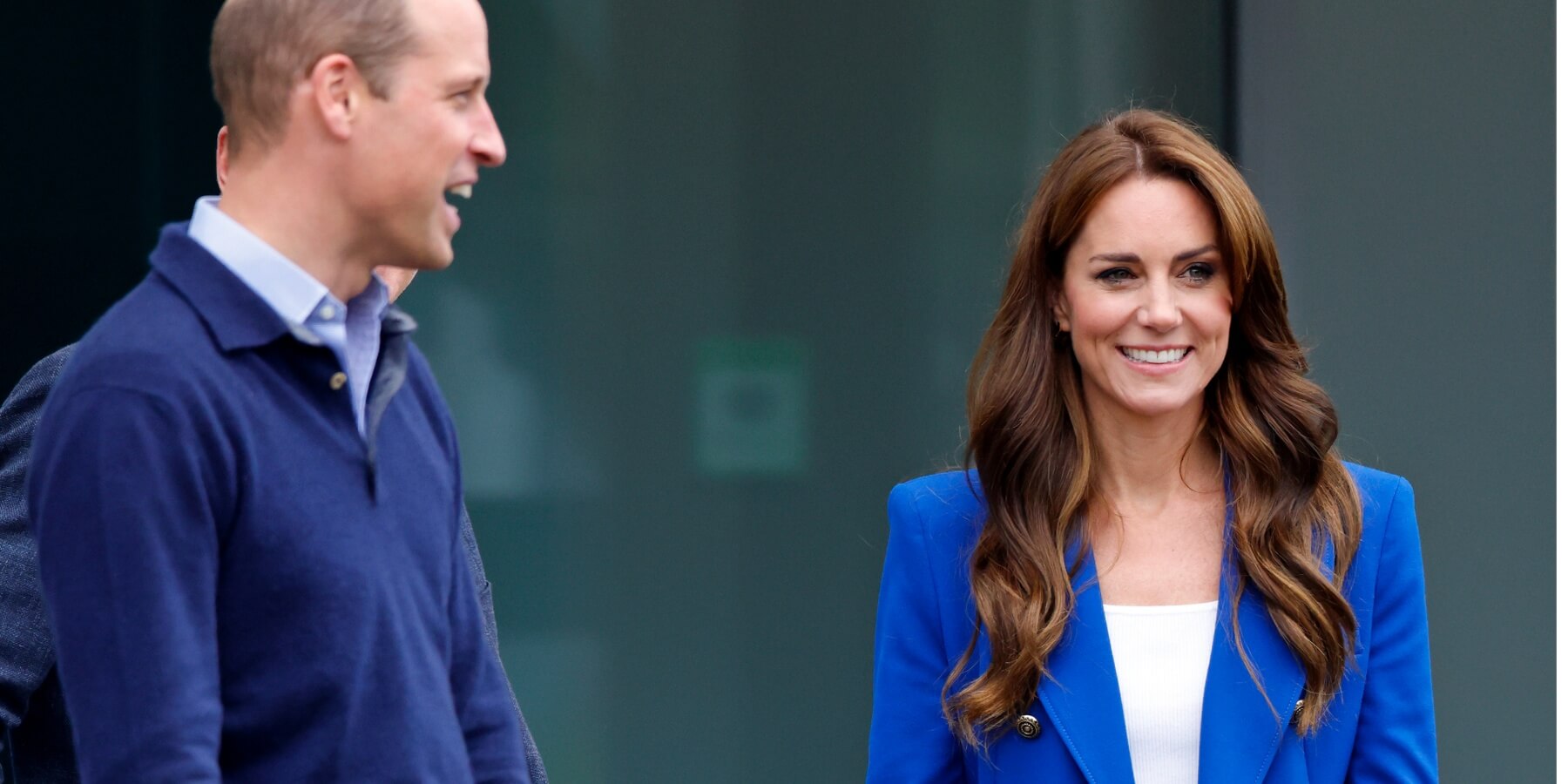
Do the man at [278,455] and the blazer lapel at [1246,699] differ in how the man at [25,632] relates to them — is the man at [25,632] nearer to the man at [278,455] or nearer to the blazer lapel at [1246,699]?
the man at [278,455]

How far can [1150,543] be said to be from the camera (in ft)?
8.99

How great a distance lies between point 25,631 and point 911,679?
1298 millimetres

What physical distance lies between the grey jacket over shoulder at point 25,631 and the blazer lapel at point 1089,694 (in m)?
0.94

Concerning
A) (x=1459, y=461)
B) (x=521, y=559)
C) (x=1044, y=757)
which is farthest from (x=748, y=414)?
(x=1044, y=757)

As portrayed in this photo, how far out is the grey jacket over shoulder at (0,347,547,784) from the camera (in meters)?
2.03

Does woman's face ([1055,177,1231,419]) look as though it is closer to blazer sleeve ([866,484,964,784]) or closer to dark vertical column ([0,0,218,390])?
blazer sleeve ([866,484,964,784])

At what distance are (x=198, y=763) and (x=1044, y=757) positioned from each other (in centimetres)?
152

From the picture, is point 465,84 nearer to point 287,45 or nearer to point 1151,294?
point 287,45

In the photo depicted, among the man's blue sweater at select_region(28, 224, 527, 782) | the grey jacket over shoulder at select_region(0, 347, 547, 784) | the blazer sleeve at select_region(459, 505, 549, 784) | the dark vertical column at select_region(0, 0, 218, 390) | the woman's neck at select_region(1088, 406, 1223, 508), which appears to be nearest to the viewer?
the man's blue sweater at select_region(28, 224, 527, 782)

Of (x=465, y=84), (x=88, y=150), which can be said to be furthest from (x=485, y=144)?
(x=88, y=150)

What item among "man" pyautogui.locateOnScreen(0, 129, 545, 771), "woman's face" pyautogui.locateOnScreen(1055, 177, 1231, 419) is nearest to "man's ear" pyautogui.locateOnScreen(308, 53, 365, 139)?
"man" pyautogui.locateOnScreen(0, 129, 545, 771)

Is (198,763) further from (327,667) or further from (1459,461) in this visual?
(1459,461)

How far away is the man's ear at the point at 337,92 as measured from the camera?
152 cm

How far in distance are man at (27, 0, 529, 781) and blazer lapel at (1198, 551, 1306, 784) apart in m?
1.31
